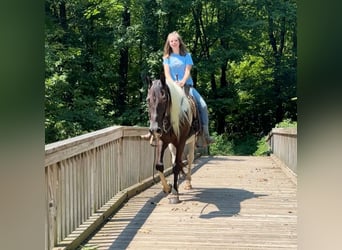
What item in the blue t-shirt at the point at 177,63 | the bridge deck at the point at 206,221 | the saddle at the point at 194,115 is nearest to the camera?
the bridge deck at the point at 206,221

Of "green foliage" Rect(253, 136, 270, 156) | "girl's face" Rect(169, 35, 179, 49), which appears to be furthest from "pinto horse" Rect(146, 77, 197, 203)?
"green foliage" Rect(253, 136, 270, 156)

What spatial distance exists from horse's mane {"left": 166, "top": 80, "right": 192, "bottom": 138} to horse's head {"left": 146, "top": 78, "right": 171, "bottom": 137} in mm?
196

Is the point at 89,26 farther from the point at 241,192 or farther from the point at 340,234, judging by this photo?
the point at 340,234

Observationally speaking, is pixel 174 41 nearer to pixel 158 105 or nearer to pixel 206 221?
pixel 158 105

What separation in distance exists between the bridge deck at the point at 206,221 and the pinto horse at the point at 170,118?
521 millimetres

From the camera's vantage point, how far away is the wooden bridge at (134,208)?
3.81 m

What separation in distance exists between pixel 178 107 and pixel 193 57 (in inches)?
806

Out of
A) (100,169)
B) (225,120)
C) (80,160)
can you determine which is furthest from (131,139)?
(225,120)

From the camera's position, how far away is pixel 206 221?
5039 mm

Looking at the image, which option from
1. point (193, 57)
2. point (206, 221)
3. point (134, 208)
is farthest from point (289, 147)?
point (193, 57)

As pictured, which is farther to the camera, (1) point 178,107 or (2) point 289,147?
(2) point 289,147

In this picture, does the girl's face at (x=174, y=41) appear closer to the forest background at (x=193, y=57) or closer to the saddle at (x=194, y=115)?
the saddle at (x=194, y=115)

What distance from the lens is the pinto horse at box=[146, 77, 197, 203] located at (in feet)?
16.9

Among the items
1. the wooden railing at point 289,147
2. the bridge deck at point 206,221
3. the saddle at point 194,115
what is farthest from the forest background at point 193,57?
the bridge deck at point 206,221
